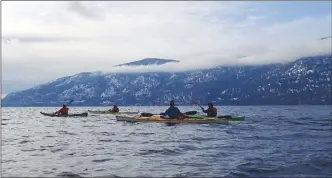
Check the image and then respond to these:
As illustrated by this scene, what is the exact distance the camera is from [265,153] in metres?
21.2

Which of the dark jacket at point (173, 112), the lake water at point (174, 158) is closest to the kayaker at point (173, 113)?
the dark jacket at point (173, 112)

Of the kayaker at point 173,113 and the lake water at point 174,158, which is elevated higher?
the kayaker at point 173,113

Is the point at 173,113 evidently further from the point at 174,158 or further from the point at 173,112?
the point at 174,158

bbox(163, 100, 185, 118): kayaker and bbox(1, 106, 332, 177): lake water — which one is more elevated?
bbox(163, 100, 185, 118): kayaker

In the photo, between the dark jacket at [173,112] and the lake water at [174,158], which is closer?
the lake water at [174,158]

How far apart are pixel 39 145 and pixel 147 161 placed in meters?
9.94

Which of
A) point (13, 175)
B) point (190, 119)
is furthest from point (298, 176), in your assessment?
point (190, 119)

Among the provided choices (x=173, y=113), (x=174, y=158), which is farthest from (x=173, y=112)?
(x=174, y=158)

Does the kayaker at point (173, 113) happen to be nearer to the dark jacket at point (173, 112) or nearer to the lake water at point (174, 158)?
the dark jacket at point (173, 112)

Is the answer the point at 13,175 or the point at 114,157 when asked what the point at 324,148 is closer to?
the point at 114,157

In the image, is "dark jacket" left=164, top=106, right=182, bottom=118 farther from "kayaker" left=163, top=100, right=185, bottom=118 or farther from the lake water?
the lake water

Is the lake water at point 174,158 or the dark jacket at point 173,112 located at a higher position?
the dark jacket at point 173,112

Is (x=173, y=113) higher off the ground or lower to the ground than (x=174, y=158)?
higher

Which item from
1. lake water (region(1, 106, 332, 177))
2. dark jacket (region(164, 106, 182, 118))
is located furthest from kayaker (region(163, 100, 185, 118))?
lake water (region(1, 106, 332, 177))
